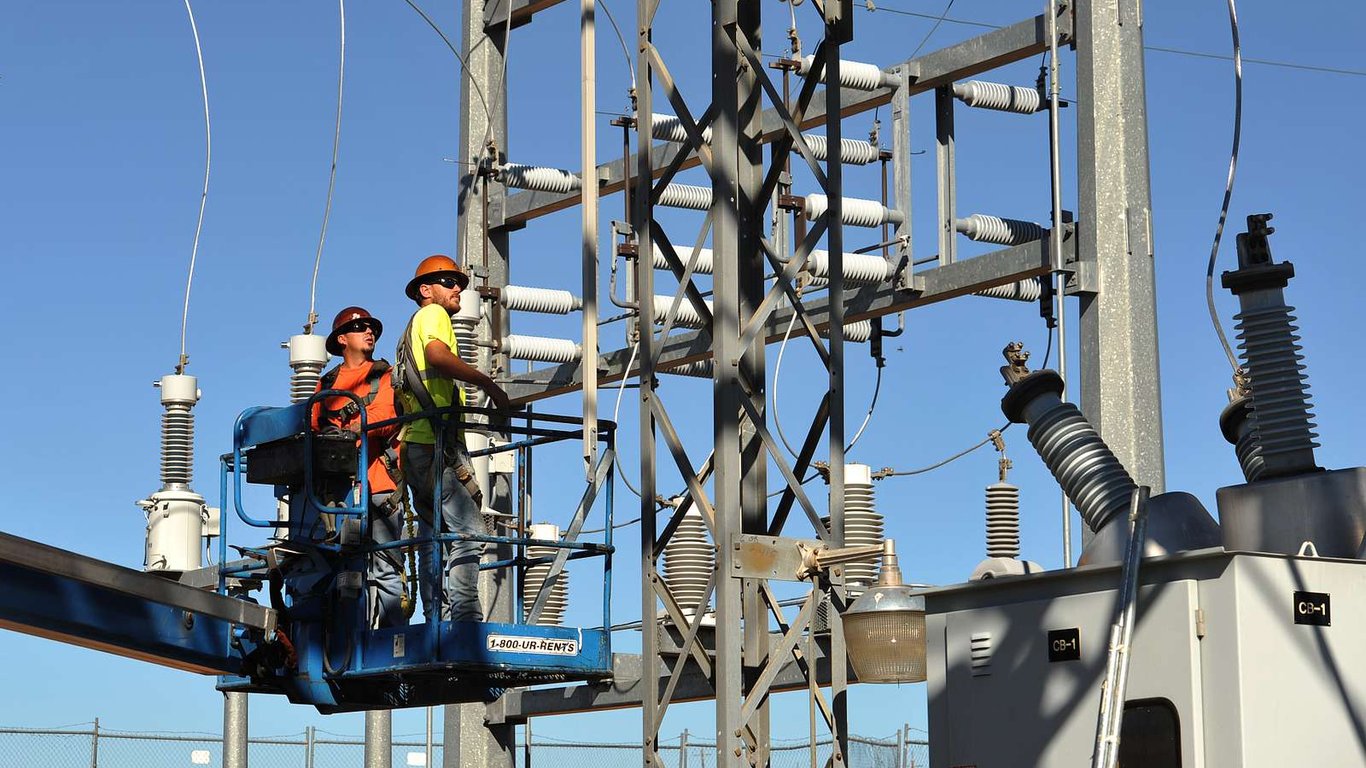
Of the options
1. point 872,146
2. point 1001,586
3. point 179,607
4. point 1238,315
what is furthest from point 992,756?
point 872,146

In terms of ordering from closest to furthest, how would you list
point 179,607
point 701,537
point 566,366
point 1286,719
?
point 1286,719 < point 179,607 < point 701,537 < point 566,366

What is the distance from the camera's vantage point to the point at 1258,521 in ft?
25.0

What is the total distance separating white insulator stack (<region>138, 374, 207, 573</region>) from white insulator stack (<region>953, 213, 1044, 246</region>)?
6.53 metres

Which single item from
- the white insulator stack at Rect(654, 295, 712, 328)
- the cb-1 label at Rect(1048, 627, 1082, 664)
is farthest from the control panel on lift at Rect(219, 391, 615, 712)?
the white insulator stack at Rect(654, 295, 712, 328)

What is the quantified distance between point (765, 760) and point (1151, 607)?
4.05 meters

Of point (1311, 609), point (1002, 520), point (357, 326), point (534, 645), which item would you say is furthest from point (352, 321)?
point (1311, 609)

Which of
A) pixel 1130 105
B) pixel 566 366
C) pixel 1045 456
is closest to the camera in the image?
pixel 1045 456

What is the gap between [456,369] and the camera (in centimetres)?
1003

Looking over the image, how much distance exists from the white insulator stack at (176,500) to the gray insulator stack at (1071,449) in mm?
8832

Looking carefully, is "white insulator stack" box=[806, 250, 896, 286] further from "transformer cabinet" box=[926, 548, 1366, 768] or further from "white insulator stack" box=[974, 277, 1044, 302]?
"transformer cabinet" box=[926, 548, 1366, 768]

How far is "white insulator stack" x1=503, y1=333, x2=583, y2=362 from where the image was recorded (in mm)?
16938

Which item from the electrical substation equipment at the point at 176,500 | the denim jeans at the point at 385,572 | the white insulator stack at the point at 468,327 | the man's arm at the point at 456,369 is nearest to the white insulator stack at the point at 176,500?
the electrical substation equipment at the point at 176,500

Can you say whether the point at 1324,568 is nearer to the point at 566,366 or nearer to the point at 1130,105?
the point at 1130,105

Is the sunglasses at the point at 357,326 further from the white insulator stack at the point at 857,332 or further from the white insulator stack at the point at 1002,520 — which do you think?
the white insulator stack at the point at 857,332
